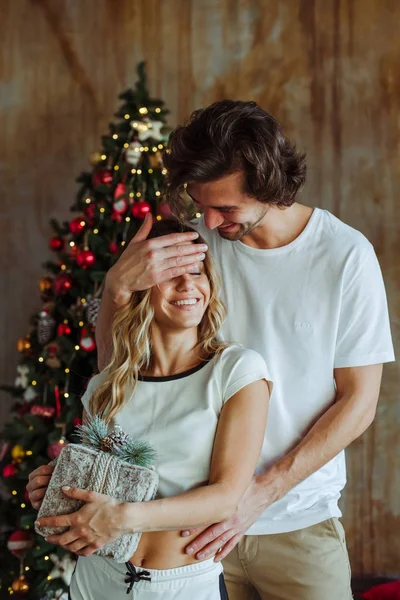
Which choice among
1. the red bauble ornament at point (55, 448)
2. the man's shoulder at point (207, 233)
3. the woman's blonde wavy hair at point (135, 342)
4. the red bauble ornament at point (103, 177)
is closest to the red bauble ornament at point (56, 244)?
the red bauble ornament at point (103, 177)

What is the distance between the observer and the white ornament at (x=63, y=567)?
3301 mm

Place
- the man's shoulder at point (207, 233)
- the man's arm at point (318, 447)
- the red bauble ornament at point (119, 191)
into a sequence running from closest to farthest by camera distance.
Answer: the man's arm at point (318, 447)
the man's shoulder at point (207, 233)
the red bauble ornament at point (119, 191)

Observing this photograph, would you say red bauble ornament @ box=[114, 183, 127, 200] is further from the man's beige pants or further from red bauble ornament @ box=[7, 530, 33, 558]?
the man's beige pants

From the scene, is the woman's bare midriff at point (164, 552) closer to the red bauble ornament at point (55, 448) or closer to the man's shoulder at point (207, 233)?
the man's shoulder at point (207, 233)

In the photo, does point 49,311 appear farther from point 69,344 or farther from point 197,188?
point 197,188

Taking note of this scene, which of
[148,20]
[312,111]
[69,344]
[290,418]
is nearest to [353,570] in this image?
[69,344]

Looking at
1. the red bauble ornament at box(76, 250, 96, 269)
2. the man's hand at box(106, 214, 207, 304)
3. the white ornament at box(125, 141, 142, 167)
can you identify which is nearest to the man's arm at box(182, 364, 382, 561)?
the man's hand at box(106, 214, 207, 304)

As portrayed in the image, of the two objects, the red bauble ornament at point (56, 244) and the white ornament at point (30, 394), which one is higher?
the red bauble ornament at point (56, 244)

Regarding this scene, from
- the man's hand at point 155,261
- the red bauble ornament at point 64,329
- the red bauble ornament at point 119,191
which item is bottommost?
the red bauble ornament at point 64,329

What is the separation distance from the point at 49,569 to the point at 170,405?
1.99 meters

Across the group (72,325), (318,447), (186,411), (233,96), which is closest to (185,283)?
(186,411)

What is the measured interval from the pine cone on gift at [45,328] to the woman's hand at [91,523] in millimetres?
1946

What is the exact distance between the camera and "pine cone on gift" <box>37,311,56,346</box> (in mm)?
3451

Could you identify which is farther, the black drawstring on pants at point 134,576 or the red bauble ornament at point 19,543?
the red bauble ornament at point 19,543
